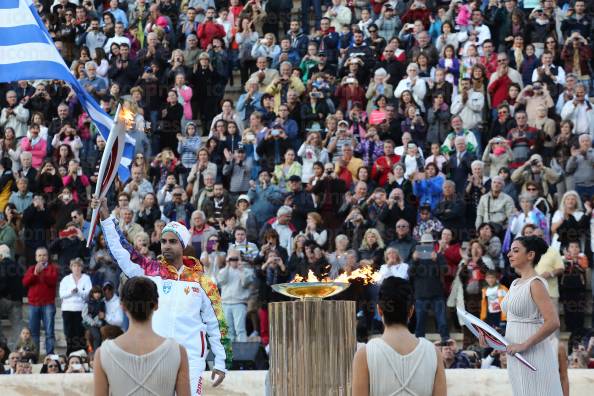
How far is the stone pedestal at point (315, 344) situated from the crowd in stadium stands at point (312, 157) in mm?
3797

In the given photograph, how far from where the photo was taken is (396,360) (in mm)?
7750

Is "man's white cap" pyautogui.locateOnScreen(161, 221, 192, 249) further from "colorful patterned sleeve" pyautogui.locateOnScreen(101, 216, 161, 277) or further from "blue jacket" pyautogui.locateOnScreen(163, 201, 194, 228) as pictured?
"blue jacket" pyautogui.locateOnScreen(163, 201, 194, 228)

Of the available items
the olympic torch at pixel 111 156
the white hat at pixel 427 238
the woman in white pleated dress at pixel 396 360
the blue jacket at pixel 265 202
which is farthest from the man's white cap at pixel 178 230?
the blue jacket at pixel 265 202

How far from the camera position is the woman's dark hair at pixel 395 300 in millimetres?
7648

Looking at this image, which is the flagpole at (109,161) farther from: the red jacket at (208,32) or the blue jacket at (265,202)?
the red jacket at (208,32)

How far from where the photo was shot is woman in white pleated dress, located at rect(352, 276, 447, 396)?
7.70m

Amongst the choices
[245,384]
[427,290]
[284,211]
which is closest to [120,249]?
[245,384]

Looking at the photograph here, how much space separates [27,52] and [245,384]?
11.5ft

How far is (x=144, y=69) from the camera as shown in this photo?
24.9 meters

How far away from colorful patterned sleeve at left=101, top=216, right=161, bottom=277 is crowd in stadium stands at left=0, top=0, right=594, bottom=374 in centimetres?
420

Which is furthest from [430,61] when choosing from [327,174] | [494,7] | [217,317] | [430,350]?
[430,350]

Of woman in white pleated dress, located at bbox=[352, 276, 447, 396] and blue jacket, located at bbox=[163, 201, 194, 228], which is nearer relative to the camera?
woman in white pleated dress, located at bbox=[352, 276, 447, 396]

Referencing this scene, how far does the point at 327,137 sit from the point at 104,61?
15.5 feet

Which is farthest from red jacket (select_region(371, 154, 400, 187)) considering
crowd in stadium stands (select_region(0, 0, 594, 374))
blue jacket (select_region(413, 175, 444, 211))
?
blue jacket (select_region(413, 175, 444, 211))
